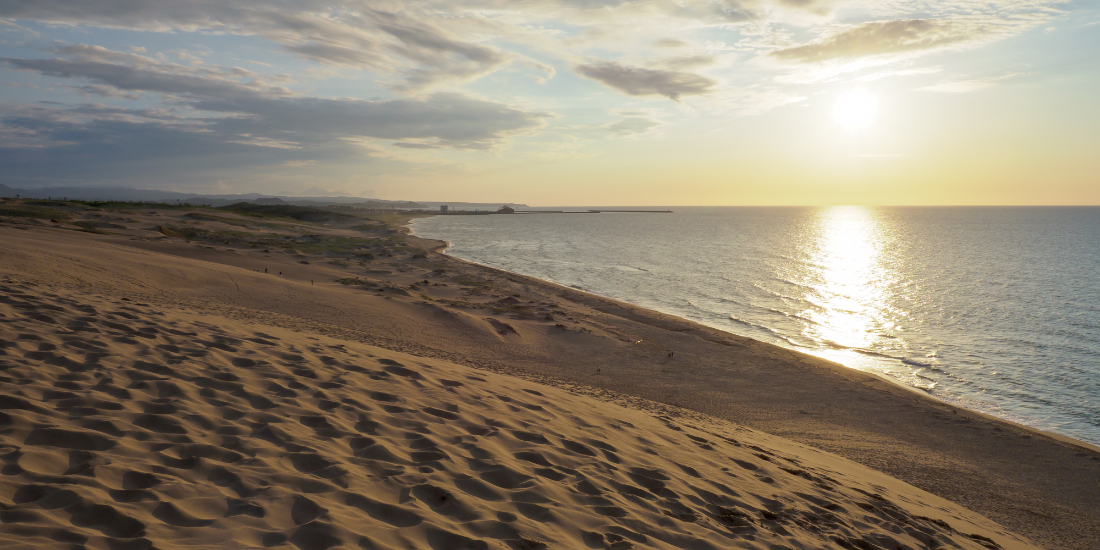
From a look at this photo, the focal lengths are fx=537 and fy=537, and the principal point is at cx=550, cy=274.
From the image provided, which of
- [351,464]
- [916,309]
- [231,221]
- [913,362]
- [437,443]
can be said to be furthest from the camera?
[231,221]

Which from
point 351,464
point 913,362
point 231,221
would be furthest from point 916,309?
point 231,221

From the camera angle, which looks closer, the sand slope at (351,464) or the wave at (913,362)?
the sand slope at (351,464)

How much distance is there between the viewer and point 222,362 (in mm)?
7047

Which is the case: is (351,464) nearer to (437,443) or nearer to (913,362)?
Result: (437,443)

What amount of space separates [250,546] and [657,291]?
1146 inches

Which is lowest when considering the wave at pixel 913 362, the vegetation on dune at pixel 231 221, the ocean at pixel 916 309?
the wave at pixel 913 362

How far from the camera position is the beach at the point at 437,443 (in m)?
4.02

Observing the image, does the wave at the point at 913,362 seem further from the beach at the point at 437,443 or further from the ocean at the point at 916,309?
the beach at the point at 437,443

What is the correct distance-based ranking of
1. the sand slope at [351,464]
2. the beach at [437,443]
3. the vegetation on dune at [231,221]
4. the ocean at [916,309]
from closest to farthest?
the sand slope at [351,464] < the beach at [437,443] < the ocean at [916,309] < the vegetation on dune at [231,221]

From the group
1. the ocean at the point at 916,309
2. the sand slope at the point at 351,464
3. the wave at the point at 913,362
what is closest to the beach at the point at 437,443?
the sand slope at the point at 351,464

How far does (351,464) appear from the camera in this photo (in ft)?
16.0

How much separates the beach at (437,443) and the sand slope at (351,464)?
3 centimetres

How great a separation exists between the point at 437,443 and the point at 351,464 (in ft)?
3.25

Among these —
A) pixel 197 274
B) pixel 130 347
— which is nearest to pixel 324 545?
pixel 130 347
